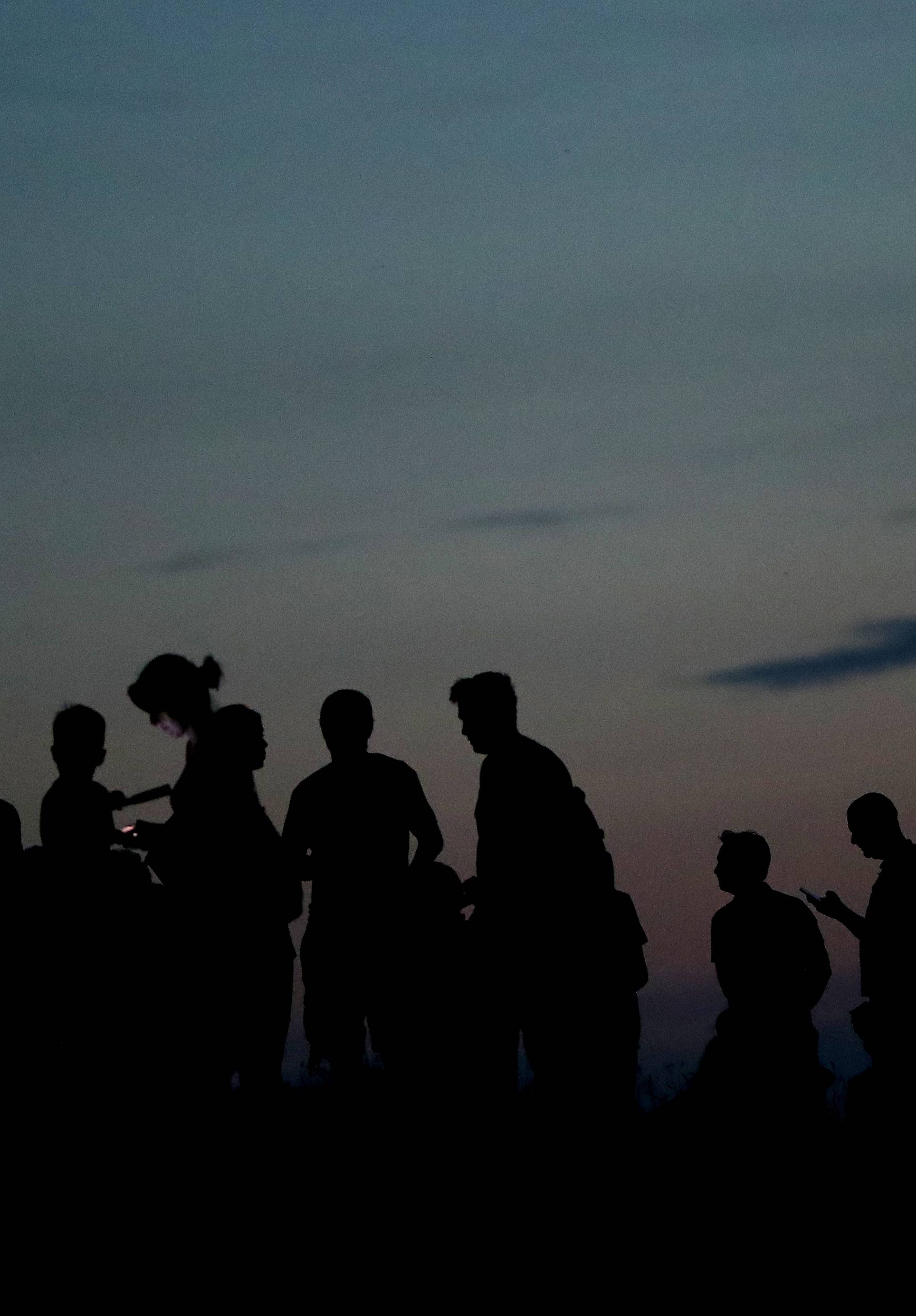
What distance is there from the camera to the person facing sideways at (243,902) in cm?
797

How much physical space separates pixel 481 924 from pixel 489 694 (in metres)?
0.95

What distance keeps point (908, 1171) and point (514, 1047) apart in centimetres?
167

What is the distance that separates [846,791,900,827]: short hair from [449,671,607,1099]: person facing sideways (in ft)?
3.73

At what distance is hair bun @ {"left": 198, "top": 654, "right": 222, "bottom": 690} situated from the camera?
828cm

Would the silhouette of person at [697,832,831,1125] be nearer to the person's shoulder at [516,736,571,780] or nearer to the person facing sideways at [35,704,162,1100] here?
the person's shoulder at [516,736,571,780]

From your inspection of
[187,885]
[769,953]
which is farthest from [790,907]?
[187,885]

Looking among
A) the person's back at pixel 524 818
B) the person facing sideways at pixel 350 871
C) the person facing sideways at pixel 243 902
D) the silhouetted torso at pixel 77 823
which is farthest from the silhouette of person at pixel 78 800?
the person's back at pixel 524 818

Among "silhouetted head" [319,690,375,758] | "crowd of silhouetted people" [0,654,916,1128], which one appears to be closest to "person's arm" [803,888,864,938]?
"crowd of silhouetted people" [0,654,916,1128]

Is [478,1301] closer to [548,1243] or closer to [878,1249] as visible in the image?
[548,1243]

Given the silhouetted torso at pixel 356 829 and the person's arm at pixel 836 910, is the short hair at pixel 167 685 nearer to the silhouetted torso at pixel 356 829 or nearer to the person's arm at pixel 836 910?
the silhouetted torso at pixel 356 829

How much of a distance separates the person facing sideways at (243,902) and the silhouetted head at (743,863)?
6.10ft

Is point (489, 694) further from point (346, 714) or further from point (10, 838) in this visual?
point (10, 838)

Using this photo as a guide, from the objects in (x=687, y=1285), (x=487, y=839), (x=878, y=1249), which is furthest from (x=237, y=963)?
(x=878, y=1249)

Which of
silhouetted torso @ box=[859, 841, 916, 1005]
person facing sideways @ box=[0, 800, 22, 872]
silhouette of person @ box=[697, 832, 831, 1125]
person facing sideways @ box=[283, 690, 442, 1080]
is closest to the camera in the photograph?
person facing sideways @ box=[0, 800, 22, 872]
